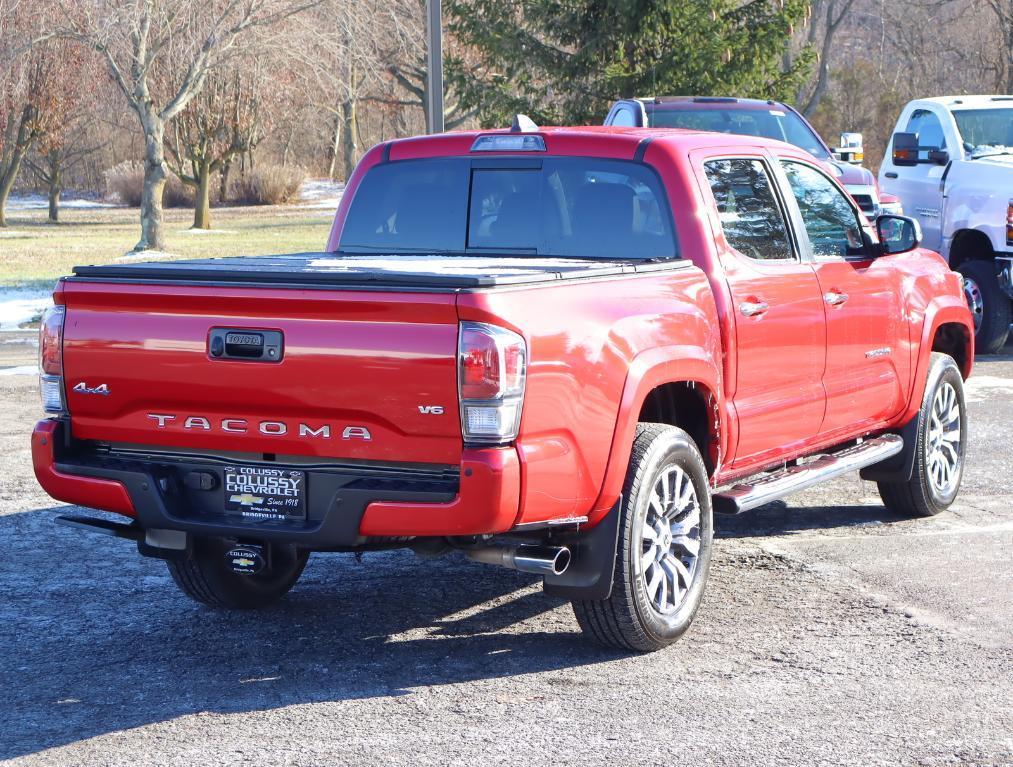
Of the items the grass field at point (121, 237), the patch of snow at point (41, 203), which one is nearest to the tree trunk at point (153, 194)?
the grass field at point (121, 237)

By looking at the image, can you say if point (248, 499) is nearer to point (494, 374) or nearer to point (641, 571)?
point (494, 374)

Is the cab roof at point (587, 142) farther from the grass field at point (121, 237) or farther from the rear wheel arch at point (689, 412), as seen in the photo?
the grass field at point (121, 237)

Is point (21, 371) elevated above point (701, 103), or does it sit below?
below

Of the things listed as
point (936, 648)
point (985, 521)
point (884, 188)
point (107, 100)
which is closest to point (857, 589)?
point (936, 648)

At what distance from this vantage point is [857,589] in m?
6.30

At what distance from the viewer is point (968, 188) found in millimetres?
13820

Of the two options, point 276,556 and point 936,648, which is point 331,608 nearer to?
point 276,556

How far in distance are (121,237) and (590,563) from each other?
36.2 meters

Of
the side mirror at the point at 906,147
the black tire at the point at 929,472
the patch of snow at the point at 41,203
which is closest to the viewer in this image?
the black tire at the point at 929,472

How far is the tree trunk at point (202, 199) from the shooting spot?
43344 mm

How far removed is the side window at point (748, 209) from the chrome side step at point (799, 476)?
958 millimetres

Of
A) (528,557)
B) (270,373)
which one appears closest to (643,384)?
(528,557)

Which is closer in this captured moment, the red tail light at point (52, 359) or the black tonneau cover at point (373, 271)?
the black tonneau cover at point (373, 271)

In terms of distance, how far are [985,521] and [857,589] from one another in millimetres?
1693
